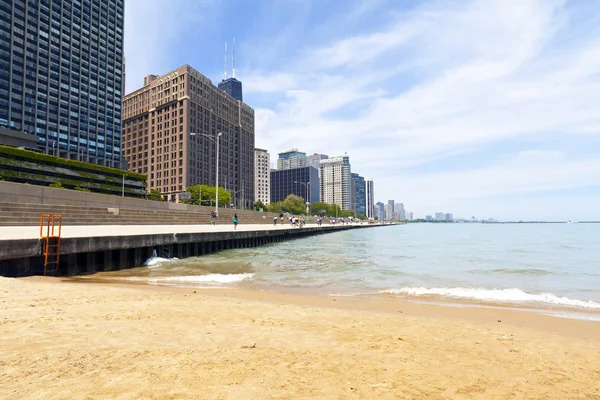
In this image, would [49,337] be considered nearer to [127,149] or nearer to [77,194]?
[77,194]

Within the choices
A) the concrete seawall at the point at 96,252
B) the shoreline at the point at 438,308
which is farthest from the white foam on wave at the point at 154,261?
the shoreline at the point at 438,308

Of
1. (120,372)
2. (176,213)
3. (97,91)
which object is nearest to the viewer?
(120,372)

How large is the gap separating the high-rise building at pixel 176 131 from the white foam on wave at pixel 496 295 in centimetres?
13717

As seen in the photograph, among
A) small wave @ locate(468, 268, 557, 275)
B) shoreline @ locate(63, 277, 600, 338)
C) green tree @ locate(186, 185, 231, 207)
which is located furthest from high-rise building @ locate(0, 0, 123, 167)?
small wave @ locate(468, 268, 557, 275)

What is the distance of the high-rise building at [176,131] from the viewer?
152375 mm

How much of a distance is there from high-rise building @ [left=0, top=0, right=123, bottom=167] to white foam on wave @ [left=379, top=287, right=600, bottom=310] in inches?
5602

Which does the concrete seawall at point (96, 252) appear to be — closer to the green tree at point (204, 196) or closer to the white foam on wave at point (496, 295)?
the white foam on wave at point (496, 295)

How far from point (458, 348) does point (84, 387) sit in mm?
5353

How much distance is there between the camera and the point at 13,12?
116750mm

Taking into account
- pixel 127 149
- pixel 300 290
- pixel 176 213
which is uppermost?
pixel 127 149

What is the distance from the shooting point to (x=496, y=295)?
12.0m

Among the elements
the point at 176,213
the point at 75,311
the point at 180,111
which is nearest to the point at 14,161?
the point at 176,213

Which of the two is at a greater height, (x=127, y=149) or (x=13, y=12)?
(x=13, y=12)

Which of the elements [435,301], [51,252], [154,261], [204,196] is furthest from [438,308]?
[204,196]
